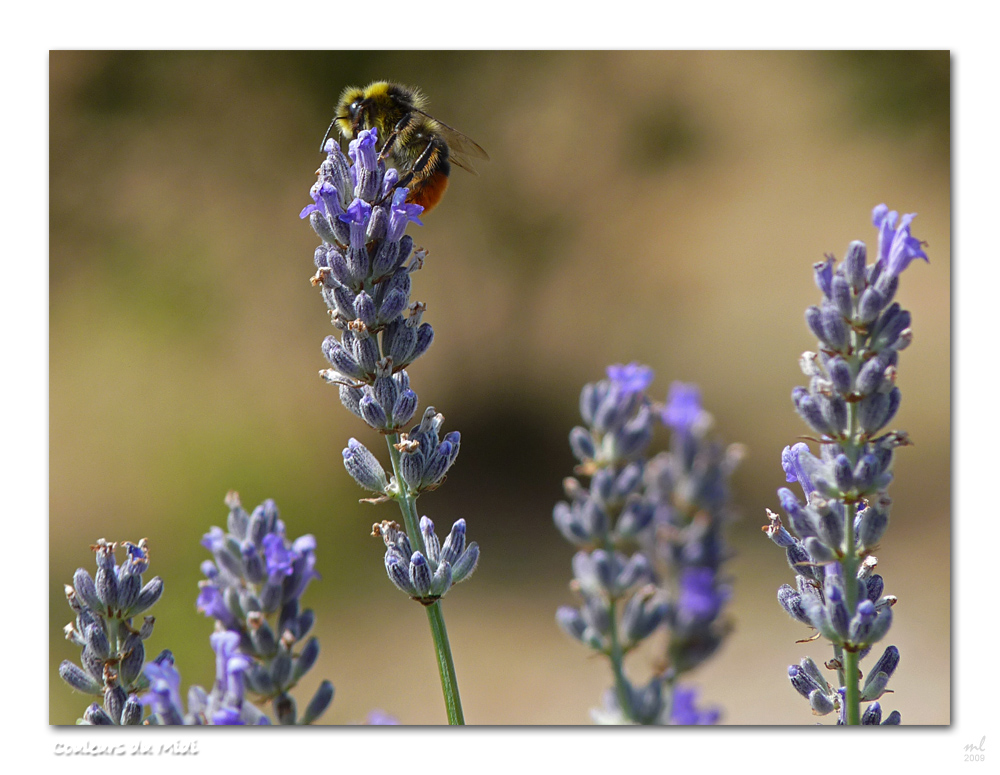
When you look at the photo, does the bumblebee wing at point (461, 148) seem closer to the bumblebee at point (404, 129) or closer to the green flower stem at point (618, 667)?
the bumblebee at point (404, 129)

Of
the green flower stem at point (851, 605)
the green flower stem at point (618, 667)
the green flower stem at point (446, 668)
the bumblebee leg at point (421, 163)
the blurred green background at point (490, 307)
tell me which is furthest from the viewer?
the blurred green background at point (490, 307)

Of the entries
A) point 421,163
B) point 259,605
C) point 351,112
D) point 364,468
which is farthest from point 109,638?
point 351,112

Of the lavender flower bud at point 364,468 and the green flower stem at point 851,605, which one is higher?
the lavender flower bud at point 364,468

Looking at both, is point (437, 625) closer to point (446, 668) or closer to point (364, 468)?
point (446, 668)

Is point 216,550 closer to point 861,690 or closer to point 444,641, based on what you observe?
point 444,641

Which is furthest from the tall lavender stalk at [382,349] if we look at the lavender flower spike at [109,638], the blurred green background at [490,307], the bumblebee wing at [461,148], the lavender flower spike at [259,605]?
the blurred green background at [490,307]

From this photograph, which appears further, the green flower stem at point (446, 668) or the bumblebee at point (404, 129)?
the bumblebee at point (404, 129)

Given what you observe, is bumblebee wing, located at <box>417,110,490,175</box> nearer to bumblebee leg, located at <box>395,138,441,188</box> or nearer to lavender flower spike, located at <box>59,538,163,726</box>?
bumblebee leg, located at <box>395,138,441,188</box>
